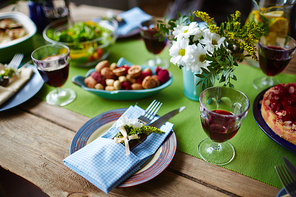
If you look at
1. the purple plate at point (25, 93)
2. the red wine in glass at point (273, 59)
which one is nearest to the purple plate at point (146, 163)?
the purple plate at point (25, 93)

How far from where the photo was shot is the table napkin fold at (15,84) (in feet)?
3.59

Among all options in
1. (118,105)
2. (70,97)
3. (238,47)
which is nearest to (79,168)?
(118,105)

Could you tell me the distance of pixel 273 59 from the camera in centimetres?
103

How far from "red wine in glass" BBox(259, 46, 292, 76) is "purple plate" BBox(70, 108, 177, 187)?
591 mm

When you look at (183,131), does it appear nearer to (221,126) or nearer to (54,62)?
(221,126)

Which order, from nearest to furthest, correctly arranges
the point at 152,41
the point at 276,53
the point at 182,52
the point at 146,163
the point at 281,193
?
the point at 281,193 → the point at 146,163 → the point at 182,52 → the point at 276,53 → the point at 152,41

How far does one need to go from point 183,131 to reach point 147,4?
4230 millimetres

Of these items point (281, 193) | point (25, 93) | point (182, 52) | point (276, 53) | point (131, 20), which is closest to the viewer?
point (281, 193)

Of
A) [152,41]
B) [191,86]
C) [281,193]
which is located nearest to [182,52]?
[191,86]

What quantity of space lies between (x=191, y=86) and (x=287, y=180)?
561mm

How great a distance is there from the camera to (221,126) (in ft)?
2.39

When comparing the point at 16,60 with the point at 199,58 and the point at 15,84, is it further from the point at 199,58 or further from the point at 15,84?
the point at 199,58

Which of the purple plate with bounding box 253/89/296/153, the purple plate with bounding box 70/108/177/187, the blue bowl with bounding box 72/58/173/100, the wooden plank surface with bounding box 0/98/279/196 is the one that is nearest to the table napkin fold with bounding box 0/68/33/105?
the wooden plank surface with bounding box 0/98/279/196

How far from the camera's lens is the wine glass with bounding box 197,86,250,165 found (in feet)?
2.39
